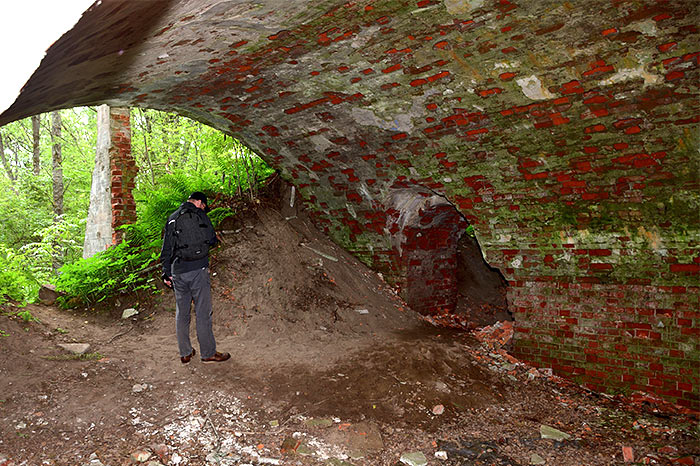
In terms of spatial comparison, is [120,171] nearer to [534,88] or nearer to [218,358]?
[218,358]

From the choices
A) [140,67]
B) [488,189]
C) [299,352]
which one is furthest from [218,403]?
[488,189]

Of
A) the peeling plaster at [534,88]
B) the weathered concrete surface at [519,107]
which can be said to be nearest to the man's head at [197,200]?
the weathered concrete surface at [519,107]

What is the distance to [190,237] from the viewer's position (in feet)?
16.1

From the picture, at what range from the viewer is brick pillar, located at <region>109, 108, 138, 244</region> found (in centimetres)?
874

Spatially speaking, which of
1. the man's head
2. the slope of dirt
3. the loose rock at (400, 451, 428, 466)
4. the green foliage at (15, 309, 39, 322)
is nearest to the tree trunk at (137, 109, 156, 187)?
the slope of dirt

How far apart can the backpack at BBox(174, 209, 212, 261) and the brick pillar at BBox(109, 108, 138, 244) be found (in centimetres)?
456

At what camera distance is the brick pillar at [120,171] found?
874cm

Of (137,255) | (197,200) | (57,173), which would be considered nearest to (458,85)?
(197,200)

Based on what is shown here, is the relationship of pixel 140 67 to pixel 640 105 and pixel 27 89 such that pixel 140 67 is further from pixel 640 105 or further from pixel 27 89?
pixel 640 105

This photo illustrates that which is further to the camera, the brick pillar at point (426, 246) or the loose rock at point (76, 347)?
the brick pillar at point (426, 246)

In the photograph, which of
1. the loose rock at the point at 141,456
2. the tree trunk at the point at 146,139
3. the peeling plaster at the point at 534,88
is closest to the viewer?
the loose rock at the point at 141,456

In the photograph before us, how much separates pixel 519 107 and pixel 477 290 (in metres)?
5.26

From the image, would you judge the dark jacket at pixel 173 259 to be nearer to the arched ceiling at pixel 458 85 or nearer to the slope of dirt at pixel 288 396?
the slope of dirt at pixel 288 396

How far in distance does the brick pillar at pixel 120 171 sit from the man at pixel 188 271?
14.7ft
